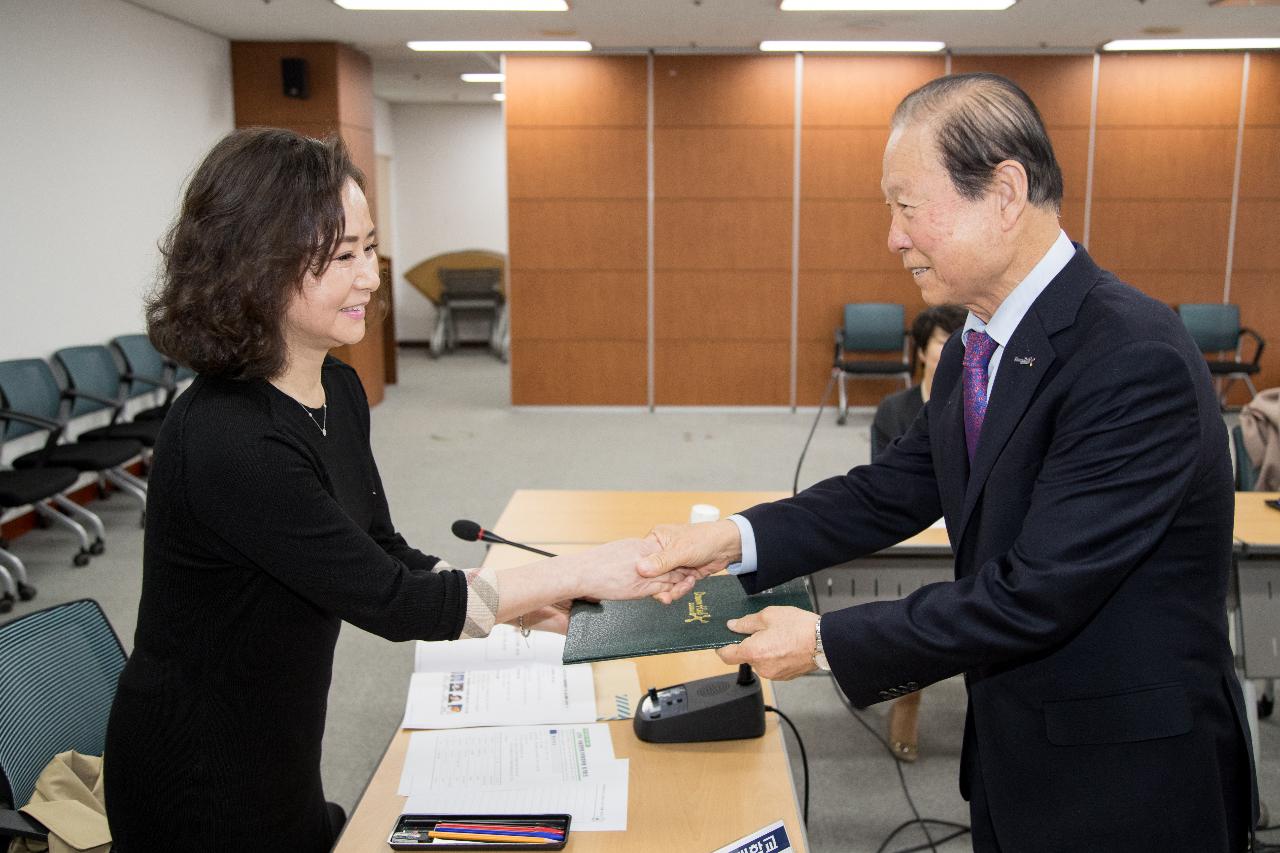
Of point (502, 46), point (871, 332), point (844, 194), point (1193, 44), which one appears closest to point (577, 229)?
point (502, 46)

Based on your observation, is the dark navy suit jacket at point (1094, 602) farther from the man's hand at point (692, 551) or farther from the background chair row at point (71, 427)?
the background chair row at point (71, 427)

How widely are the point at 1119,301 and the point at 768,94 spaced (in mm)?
7832

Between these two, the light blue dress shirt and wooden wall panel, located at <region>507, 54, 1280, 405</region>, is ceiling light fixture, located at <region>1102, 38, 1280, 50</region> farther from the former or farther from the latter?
the light blue dress shirt

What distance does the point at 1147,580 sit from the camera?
134 centimetres

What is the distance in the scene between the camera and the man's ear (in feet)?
4.51

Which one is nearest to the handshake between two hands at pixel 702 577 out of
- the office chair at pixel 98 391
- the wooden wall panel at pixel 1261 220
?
the office chair at pixel 98 391

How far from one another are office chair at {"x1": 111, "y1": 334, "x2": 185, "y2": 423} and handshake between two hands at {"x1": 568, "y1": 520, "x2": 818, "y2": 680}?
5132 mm

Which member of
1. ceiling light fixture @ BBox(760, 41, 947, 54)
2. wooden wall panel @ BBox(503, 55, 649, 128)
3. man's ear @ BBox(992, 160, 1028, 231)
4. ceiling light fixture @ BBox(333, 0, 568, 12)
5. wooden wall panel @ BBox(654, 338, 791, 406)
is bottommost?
wooden wall panel @ BBox(654, 338, 791, 406)

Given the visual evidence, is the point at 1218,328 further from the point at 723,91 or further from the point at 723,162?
the point at 723,91

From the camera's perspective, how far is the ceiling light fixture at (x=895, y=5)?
6896 mm

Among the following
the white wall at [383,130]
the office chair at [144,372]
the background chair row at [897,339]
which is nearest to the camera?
the office chair at [144,372]

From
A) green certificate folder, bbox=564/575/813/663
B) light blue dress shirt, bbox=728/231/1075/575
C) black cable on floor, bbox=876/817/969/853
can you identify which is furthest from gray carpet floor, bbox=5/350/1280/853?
light blue dress shirt, bbox=728/231/1075/575

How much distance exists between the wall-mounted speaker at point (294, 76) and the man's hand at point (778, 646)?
308 inches

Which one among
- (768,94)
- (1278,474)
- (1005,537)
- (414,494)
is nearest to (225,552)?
(1005,537)
